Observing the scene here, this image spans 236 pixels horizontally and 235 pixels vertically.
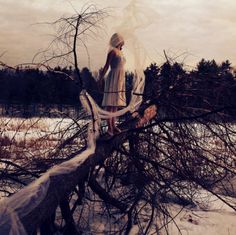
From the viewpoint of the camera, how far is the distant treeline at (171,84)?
4211 millimetres

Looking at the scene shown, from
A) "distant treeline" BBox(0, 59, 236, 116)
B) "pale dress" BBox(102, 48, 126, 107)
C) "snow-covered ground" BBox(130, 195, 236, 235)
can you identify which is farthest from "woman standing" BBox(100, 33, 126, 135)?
"snow-covered ground" BBox(130, 195, 236, 235)

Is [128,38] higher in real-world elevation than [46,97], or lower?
higher

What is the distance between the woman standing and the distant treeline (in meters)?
0.14

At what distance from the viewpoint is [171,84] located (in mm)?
4395

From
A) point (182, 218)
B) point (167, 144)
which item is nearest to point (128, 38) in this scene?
point (167, 144)

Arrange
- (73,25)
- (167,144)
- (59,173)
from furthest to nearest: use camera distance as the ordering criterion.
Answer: (167,144) → (73,25) → (59,173)

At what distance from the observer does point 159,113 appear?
5.10m

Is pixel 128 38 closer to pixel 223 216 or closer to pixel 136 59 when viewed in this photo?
pixel 136 59

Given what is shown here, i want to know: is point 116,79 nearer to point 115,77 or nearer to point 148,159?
point 115,77

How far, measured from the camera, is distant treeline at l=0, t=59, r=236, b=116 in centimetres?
421

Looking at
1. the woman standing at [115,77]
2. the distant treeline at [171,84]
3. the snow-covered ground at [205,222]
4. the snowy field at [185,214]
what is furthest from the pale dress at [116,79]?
the snow-covered ground at [205,222]

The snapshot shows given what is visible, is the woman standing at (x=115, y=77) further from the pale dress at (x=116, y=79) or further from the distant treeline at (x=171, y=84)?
the distant treeline at (x=171, y=84)

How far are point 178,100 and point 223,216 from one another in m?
1.86

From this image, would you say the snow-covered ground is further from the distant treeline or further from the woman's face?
the woman's face
